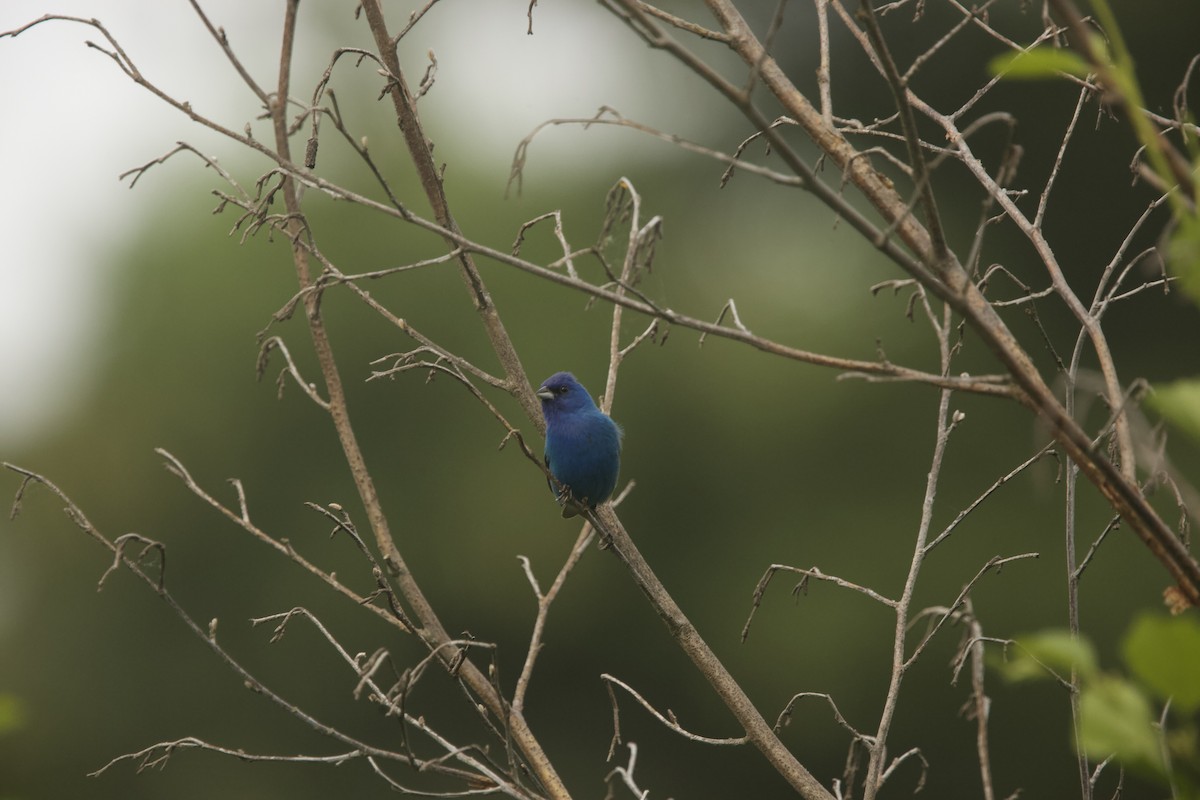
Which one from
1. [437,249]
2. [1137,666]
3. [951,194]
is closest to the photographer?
[1137,666]

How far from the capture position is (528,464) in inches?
433

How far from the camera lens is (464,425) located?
11633mm

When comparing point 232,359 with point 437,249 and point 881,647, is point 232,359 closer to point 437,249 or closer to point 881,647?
point 437,249

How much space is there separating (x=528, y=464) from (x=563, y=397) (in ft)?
17.3

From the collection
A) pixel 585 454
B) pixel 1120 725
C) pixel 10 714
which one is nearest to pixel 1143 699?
pixel 1120 725

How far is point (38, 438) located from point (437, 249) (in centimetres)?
473

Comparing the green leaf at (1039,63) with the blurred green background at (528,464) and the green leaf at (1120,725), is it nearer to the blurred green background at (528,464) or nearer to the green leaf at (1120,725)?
the green leaf at (1120,725)

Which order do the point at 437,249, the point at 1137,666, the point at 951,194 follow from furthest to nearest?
the point at 951,194, the point at 437,249, the point at 1137,666

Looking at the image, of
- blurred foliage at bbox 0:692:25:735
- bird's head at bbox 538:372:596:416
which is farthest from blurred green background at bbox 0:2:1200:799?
blurred foliage at bbox 0:692:25:735

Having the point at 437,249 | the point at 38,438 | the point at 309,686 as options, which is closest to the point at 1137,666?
the point at 437,249

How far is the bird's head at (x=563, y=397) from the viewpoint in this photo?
5785 mm

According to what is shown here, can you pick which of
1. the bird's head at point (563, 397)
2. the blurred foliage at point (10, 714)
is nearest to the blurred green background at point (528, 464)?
the bird's head at point (563, 397)

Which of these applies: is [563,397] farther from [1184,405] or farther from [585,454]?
[1184,405]

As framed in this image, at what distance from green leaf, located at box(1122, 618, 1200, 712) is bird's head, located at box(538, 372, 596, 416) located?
495 centimetres
